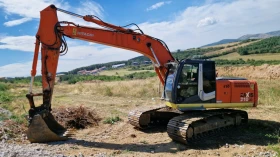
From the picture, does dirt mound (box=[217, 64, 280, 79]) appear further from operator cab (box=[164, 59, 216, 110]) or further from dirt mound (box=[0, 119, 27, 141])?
dirt mound (box=[0, 119, 27, 141])

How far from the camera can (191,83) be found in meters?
9.19

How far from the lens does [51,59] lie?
8.89 metres

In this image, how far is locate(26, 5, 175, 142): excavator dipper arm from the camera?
28.6 feet

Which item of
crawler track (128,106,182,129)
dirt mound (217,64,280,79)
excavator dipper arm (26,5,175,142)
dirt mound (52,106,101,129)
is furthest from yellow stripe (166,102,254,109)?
dirt mound (217,64,280,79)

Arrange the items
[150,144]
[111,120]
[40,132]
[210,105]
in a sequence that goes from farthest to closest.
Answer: [111,120] < [210,105] < [150,144] < [40,132]

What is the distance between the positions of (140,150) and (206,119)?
2391 millimetres

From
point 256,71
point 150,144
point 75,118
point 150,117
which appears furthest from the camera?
point 256,71

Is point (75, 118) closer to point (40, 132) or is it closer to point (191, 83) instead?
point (40, 132)

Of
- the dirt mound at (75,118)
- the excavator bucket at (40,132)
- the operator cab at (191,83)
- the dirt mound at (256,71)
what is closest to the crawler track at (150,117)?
the operator cab at (191,83)

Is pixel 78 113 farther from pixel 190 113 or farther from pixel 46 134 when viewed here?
pixel 190 113

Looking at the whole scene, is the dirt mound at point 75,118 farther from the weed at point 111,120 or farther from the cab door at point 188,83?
the cab door at point 188,83

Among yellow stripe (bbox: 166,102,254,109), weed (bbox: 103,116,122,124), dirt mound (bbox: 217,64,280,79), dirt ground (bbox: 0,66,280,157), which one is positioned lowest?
dirt ground (bbox: 0,66,280,157)

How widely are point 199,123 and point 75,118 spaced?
463 centimetres

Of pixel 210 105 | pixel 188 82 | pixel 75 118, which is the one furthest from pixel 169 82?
pixel 75 118
